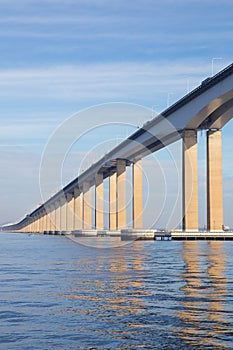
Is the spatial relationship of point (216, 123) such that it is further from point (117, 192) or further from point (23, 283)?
point (23, 283)

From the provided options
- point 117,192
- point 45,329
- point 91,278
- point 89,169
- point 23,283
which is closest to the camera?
point 45,329

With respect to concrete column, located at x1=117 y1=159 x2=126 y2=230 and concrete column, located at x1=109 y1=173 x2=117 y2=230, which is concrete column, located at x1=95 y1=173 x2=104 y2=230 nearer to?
concrete column, located at x1=109 y1=173 x2=117 y2=230

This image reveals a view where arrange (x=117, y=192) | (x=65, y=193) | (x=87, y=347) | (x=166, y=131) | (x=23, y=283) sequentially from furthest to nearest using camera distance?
(x=65, y=193) → (x=117, y=192) → (x=166, y=131) → (x=23, y=283) → (x=87, y=347)

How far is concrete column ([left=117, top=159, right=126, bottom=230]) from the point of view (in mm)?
139375

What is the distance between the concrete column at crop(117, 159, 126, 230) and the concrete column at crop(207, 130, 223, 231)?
4456 centimetres

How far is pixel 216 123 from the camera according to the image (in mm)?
91625

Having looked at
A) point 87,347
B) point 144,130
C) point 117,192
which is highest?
point 144,130

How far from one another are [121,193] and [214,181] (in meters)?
51.3

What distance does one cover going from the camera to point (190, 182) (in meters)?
95.8

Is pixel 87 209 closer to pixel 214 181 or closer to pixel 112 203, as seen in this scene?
pixel 112 203

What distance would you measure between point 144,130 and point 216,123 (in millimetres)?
19049

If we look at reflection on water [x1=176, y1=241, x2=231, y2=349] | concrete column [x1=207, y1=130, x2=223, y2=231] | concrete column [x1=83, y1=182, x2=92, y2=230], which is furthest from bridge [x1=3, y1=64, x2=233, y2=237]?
reflection on water [x1=176, y1=241, x2=231, y2=349]

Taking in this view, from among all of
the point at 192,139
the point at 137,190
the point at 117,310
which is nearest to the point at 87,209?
the point at 137,190

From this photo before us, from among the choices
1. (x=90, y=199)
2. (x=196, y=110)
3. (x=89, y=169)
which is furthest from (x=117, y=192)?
(x=196, y=110)
